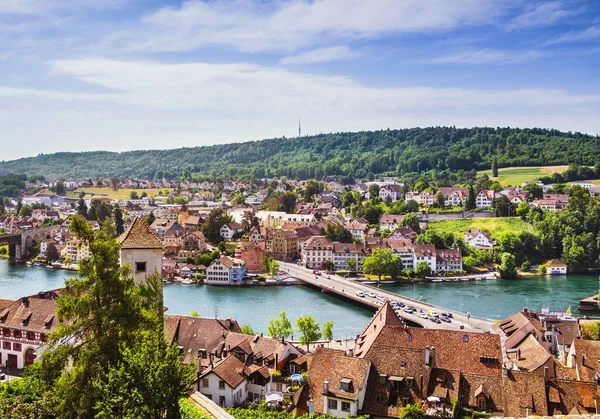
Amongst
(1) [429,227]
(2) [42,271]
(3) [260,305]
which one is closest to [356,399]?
(3) [260,305]

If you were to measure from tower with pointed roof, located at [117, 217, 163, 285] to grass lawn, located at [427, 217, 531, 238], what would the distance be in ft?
204

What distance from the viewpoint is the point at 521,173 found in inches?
4466

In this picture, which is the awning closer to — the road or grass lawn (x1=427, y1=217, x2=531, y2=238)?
the road

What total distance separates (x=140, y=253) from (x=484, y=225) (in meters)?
68.6

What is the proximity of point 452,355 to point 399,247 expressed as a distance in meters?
42.5

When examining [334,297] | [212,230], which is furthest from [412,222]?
[334,297]

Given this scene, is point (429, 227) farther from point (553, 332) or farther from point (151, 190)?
point (151, 190)

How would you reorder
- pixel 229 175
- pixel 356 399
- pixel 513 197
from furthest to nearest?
pixel 229 175 → pixel 513 197 → pixel 356 399

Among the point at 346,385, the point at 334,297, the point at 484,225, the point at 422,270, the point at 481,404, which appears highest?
the point at 484,225

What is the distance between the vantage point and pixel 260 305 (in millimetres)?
46594

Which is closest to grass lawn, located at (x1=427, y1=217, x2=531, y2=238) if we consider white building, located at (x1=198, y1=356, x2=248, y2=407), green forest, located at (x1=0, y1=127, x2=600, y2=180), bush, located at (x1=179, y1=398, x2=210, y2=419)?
green forest, located at (x1=0, y1=127, x2=600, y2=180)

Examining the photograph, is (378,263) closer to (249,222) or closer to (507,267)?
(507,267)

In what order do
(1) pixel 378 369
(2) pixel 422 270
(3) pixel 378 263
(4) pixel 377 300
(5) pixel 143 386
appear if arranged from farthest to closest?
(2) pixel 422 270 < (3) pixel 378 263 < (4) pixel 377 300 < (1) pixel 378 369 < (5) pixel 143 386

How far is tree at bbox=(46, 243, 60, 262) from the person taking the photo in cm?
6789
